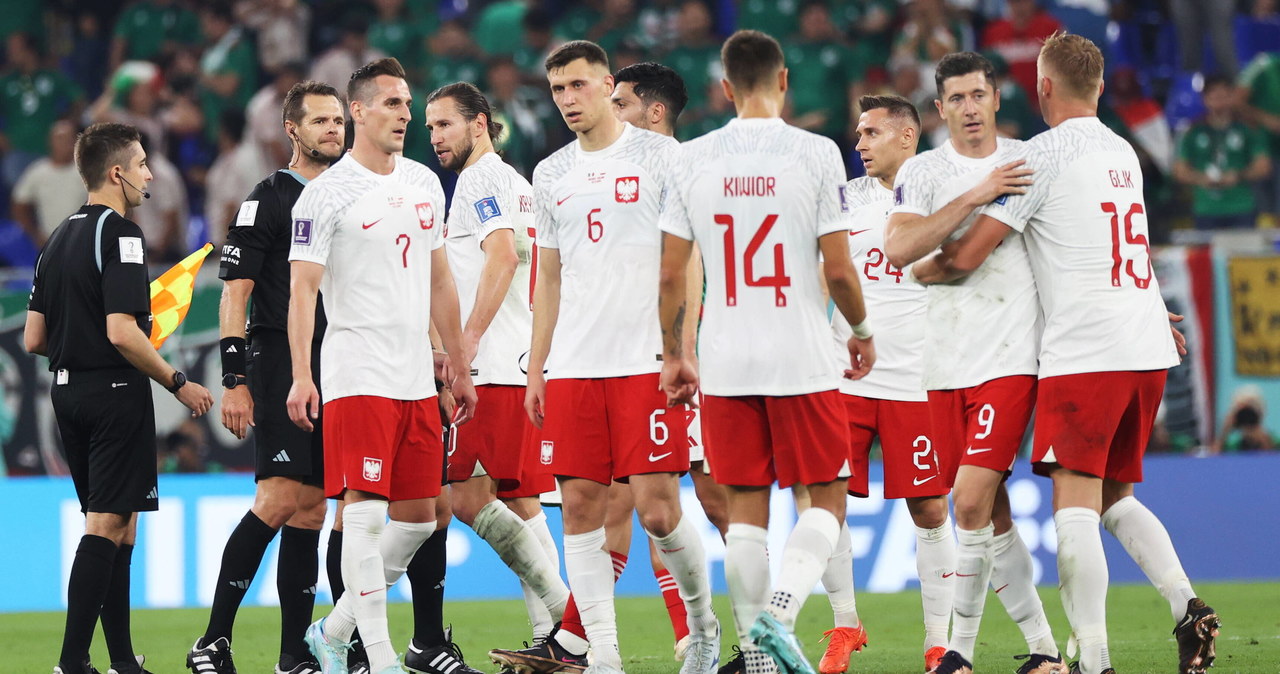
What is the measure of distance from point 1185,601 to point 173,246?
37.4 ft

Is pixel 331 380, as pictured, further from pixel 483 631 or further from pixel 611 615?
pixel 483 631

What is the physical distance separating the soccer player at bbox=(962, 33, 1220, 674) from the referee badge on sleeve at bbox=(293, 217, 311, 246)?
2707 millimetres

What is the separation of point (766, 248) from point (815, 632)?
426cm

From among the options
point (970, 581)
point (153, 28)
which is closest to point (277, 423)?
point (970, 581)

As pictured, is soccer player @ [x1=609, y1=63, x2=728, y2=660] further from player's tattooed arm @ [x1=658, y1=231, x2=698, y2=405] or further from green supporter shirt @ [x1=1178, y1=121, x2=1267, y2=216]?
green supporter shirt @ [x1=1178, y1=121, x2=1267, y2=216]

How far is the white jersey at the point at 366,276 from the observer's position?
6840 mm

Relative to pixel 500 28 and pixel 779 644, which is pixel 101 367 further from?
pixel 500 28

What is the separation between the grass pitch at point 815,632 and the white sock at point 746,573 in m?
1.93

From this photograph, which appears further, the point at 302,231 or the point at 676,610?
the point at 676,610

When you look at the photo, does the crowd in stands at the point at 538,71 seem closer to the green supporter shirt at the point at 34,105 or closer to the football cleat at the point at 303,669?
the green supporter shirt at the point at 34,105

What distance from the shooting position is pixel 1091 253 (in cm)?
652

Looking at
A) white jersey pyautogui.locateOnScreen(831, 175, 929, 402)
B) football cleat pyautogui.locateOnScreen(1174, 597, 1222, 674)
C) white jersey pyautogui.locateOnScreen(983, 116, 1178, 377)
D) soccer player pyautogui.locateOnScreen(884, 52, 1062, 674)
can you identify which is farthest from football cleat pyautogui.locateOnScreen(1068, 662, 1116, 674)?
white jersey pyautogui.locateOnScreen(831, 175, 929, 402)

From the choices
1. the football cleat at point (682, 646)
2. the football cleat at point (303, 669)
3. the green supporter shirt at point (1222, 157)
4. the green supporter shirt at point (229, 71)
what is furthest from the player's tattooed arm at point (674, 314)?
the green supporter shirt at point (229, 71)

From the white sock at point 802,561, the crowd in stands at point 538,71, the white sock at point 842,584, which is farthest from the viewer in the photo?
the crowd in stands at point 538,71
